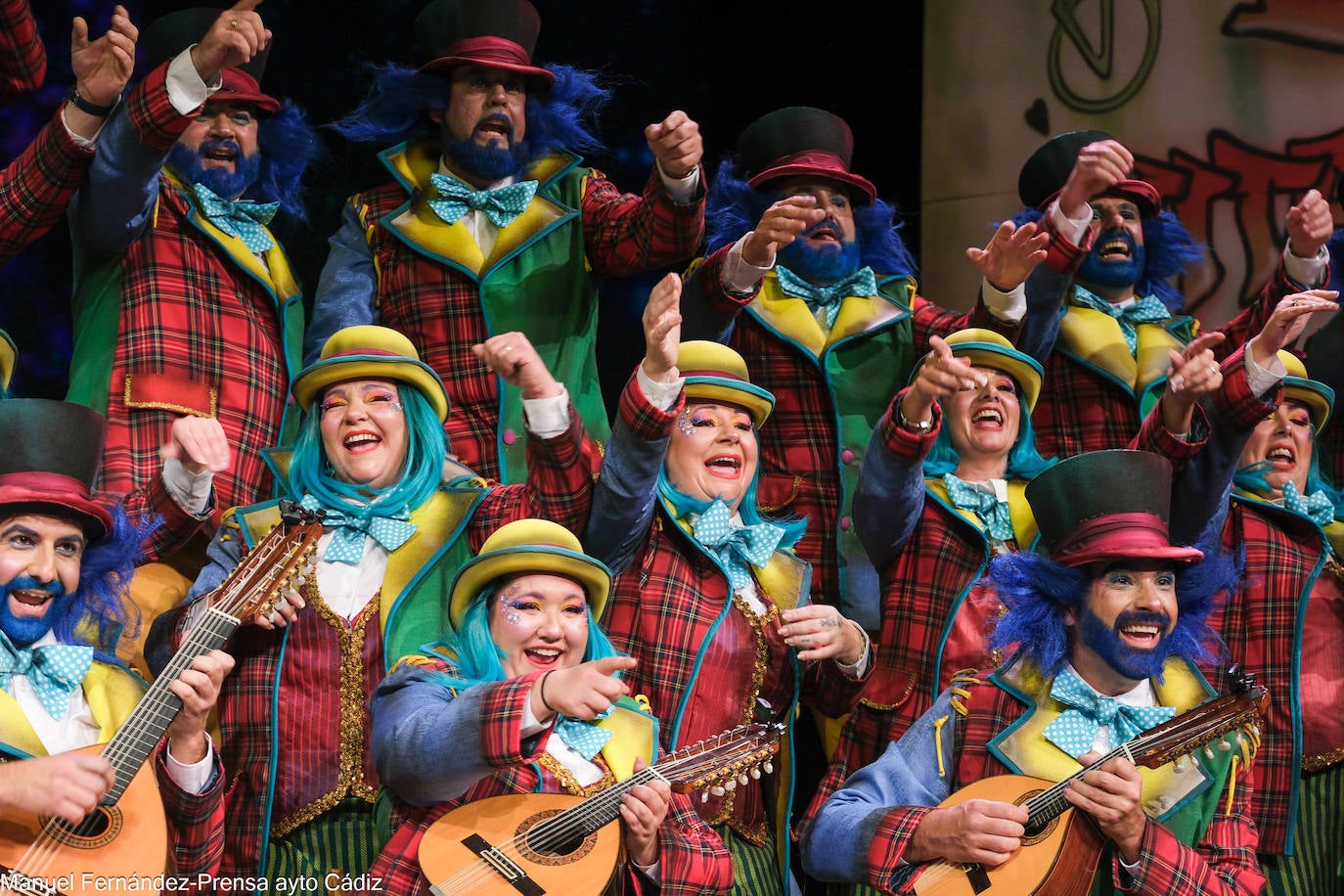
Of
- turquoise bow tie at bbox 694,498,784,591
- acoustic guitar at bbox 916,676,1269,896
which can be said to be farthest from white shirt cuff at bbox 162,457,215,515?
acoustic guitar at bbox 916,676,1269,896

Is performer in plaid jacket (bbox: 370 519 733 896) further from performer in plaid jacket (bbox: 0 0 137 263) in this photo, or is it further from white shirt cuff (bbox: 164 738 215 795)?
performer in plaid jacket (bbox: 0 0 137 263)

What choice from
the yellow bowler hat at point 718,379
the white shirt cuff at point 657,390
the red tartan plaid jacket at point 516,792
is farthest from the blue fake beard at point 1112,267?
the red tartan plaid jacket at point 516,792

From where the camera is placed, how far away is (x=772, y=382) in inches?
221

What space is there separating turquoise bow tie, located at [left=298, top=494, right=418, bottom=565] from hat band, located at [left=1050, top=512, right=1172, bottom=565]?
1450mm

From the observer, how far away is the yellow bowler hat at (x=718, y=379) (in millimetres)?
4805

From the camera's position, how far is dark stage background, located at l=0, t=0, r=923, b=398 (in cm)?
584

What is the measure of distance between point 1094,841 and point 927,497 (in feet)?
4.13

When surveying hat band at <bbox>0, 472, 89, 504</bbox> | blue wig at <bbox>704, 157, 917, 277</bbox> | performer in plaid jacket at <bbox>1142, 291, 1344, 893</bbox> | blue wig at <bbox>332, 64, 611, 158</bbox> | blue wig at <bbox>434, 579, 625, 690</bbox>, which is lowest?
performer in plaid jacket at <bbox>1142, 291, 1344, 893</bbox>

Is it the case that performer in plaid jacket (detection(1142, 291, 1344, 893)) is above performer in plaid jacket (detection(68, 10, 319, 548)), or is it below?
below

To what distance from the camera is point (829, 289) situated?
576 centimetres

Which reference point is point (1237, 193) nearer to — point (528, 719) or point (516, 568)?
point (516, 568)

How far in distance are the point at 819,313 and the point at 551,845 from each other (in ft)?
7.73

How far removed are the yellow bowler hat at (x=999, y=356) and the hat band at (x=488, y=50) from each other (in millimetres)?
1409

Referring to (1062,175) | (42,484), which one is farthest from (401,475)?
(1062,175)
